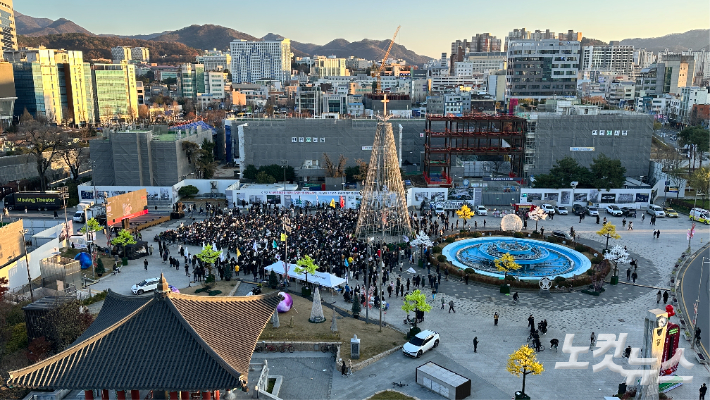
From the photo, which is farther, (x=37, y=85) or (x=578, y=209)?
(x=37, y=85)

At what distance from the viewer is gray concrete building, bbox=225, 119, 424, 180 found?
51125 millimetres

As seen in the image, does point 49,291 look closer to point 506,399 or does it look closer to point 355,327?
point 355,327

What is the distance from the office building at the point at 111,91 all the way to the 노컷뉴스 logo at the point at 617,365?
95.9m

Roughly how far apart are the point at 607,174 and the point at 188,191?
35.0 metres

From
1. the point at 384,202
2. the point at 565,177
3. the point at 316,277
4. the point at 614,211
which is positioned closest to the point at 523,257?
the point at 384,202

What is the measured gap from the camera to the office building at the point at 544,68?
93438 mm

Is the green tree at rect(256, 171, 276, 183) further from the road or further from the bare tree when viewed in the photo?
the road

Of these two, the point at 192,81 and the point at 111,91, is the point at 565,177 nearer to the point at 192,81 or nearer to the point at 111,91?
the point at 111,91

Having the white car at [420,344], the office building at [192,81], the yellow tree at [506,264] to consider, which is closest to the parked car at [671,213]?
the yellow tree at [506,264]

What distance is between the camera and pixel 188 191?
151 feet

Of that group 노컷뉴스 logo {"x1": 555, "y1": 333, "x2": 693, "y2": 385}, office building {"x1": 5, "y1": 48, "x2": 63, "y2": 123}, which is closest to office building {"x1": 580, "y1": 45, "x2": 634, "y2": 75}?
office building {"x1": 5, "y1": 48, "x2": 63, "y2": 123}

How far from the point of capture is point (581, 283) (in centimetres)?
2672

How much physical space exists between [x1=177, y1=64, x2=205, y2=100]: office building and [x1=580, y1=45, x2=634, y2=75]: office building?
125878mm

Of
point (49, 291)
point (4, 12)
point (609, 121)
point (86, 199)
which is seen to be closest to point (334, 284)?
point (49, 291)
